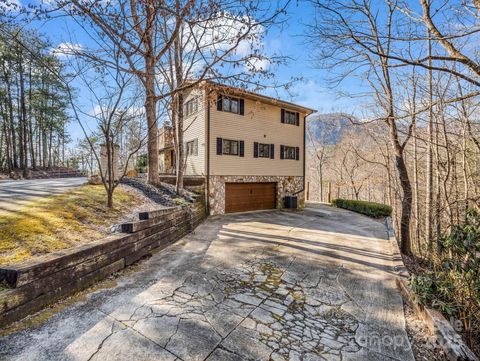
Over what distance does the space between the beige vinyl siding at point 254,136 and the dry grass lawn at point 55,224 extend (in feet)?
20.6

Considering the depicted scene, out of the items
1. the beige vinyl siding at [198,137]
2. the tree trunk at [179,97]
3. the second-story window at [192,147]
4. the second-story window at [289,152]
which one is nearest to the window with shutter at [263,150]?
the second-story window at [289,152]

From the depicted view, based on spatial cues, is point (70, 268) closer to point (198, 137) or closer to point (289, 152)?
point (198, 137)

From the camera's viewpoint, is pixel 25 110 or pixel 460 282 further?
pixel 25 110

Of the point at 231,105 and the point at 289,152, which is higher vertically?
the point at 231,105

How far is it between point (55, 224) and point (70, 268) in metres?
1.47

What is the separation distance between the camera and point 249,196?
12.9m

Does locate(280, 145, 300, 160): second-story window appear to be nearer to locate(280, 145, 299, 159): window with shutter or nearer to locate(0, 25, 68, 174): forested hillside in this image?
locate(280, 145, 299, 159): window with shutter

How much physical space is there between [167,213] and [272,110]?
982 centimetres

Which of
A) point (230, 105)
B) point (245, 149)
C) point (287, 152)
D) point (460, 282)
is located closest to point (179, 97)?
point (230, 105)

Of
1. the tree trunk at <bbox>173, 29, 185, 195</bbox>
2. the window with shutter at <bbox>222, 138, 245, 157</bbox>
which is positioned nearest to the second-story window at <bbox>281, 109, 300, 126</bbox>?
the window with shutter at <bbox>222, 138, 245, 157</bbox>

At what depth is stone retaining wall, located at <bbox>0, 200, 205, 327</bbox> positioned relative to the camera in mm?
2396

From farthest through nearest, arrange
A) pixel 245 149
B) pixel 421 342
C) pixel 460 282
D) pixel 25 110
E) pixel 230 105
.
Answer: pixel 25 110 → pixel 245 149 → pixel 230 105 → pixel 460 282 → pixel 421 342

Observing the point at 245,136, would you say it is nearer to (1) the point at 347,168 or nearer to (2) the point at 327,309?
(2) the point at 327,309

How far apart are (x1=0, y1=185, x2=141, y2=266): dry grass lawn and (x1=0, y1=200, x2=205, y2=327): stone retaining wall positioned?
45 cm
